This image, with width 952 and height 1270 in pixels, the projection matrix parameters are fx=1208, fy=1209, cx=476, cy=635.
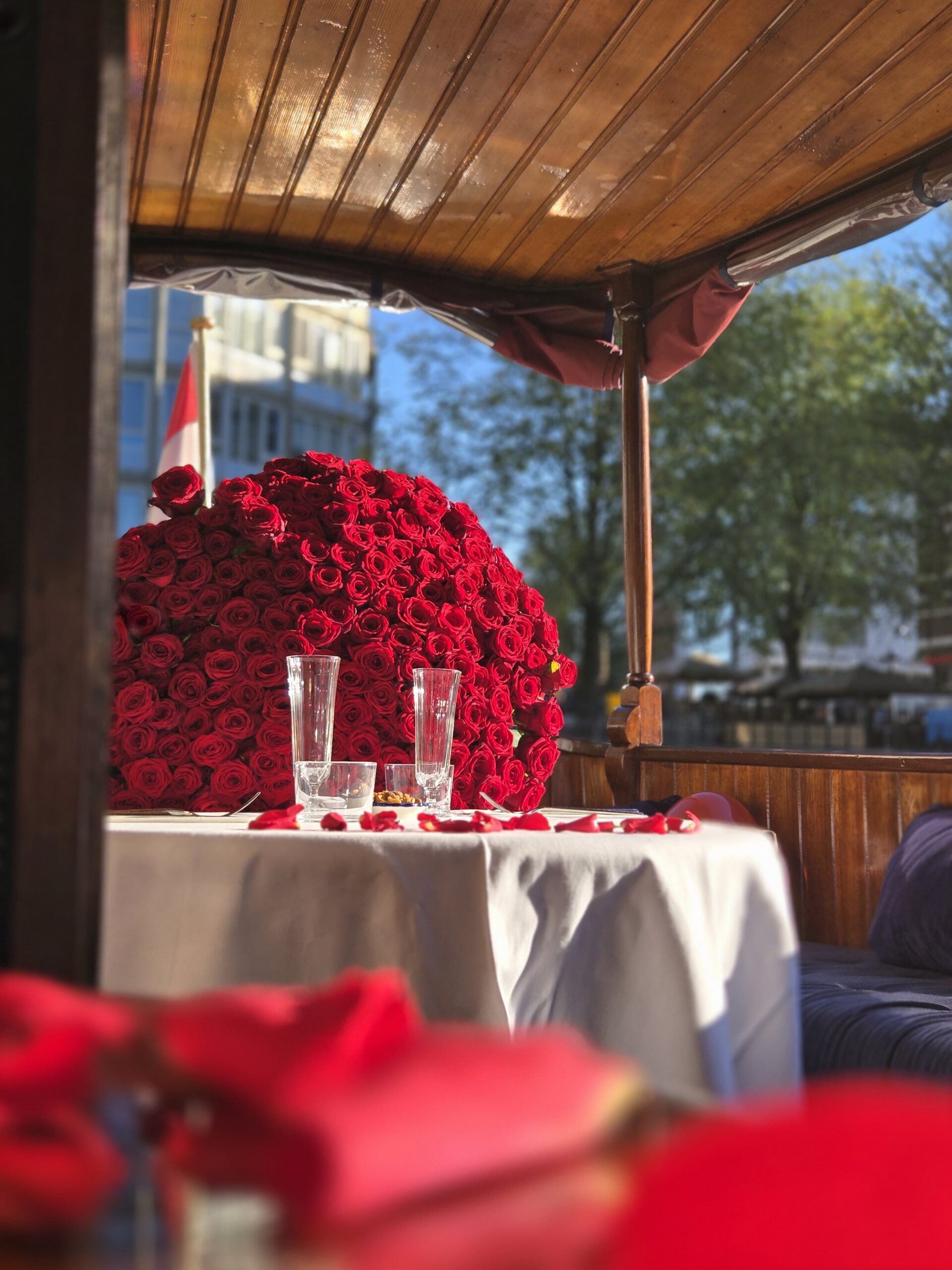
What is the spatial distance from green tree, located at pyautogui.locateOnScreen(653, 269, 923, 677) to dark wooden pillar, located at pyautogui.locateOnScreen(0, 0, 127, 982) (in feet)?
51.8

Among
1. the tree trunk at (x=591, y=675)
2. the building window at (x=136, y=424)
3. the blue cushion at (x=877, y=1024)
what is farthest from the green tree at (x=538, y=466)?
the blue cushion at (x=877, y=1024)

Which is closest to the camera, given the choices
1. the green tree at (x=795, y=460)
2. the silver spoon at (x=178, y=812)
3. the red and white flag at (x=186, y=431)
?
the silver spoon at (x=178, y=812)

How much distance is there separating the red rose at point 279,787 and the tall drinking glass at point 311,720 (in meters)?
0.17

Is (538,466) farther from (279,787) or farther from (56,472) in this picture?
(56,472)

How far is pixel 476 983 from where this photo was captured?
4.95 feet

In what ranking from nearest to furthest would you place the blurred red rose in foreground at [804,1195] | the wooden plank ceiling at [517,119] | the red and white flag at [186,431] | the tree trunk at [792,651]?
the blurred red rose in foreground at [804,1195], the wooden plank ceiling at [517,119], the red and white flag at [186,431], the tree trunk at [792,651]

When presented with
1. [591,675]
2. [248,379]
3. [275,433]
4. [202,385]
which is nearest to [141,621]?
[202,385]

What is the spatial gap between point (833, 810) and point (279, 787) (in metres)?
1.70

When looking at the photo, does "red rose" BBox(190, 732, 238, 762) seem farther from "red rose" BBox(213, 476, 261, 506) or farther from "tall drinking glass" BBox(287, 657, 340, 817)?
"red rose" BBox(213, 476, 261, 506)

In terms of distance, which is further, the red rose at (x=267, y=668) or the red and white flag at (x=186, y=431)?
the red and white flag at (x=186, y=431)

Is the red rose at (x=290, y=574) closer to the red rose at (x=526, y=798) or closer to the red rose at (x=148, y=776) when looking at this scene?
the red rose at (x=148, y=776)

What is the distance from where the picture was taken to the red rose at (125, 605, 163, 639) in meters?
2.03

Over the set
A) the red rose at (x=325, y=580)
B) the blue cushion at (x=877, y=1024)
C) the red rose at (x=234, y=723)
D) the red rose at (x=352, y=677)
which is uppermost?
the red rose at (x=325, y=580)

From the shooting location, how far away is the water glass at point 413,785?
1.92 meters
